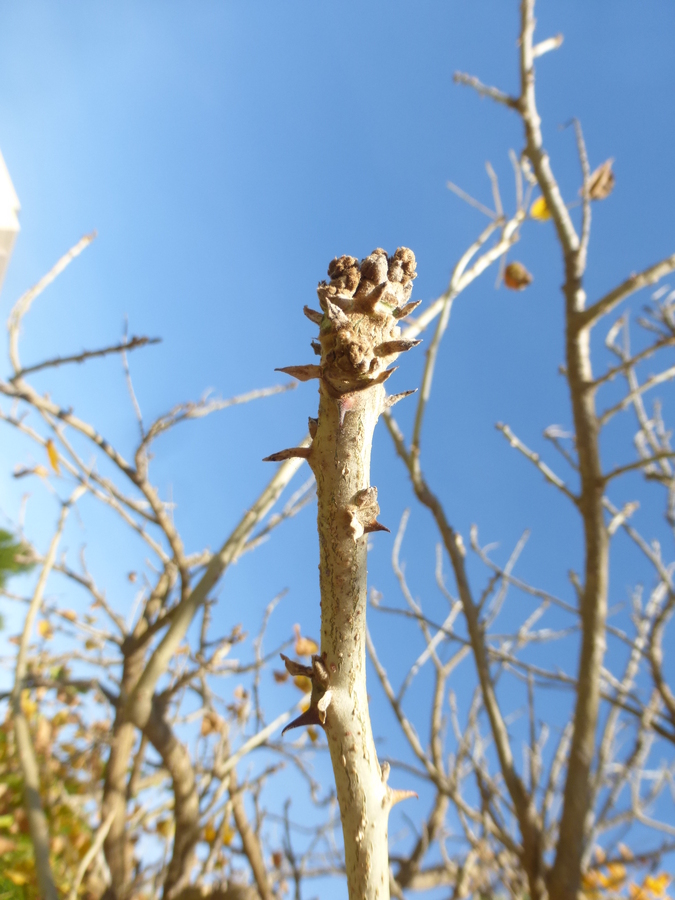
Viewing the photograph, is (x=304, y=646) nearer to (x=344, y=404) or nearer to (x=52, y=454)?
(x=52, y=454)

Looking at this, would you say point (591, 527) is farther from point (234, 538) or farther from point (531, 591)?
point (234, 538)

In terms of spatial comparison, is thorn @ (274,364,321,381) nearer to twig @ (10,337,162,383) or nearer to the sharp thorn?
the sharp thorn

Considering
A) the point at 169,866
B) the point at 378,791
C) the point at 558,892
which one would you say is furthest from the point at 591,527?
the point at 169,866

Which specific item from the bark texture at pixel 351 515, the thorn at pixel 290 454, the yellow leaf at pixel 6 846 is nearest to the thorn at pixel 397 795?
the bark texture at pixel 351 515

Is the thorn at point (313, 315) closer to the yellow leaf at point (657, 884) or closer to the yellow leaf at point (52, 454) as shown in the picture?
the yellow leaf at point (52, 454)

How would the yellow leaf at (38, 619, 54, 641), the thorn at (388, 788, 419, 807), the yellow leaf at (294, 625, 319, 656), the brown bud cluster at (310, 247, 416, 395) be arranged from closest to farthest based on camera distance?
the brown bud cluster at (310, 247, 416, 395)
the thorn at (388, 788, 419, 807)
the yellow leaf at (294, 625, 319, 656)
the yellow leaf at (38, 619, 54, 641)

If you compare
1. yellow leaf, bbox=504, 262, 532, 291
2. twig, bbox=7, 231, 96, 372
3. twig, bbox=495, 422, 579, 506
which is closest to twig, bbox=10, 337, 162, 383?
twig, bbox=7, 231, 96, 372

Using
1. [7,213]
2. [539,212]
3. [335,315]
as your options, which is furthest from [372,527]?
[7,213]
